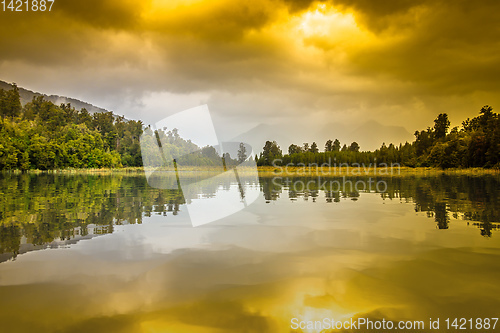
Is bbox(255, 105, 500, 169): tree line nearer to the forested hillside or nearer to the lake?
the forested hillside

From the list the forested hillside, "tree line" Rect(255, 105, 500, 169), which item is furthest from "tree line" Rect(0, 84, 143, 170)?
"tree line" Rect(255, 105, 500, 169)

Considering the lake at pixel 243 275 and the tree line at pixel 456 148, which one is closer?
the lake at pixel 243 275

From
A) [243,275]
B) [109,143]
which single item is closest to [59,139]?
[109,143]

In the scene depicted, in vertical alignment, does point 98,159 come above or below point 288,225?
above

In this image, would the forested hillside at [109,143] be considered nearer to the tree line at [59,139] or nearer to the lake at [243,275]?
the tree line at [59,139]

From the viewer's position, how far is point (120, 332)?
5.45 m

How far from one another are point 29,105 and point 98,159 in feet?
223

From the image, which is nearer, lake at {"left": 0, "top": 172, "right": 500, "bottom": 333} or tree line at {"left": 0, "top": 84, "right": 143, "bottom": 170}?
lake at {"left": 0, "top": 172, "right": 500, "bottom": 333}

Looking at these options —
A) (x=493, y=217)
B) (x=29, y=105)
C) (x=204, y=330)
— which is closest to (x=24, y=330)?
(x=204, y=330)

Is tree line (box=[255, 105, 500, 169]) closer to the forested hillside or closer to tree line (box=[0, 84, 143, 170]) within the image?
the forested hillside

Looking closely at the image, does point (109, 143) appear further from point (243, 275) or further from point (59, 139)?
point (243, 275)

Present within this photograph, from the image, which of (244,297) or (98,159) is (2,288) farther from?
(98,159)

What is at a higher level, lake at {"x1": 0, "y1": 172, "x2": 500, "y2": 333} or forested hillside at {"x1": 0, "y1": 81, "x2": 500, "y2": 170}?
forested hillside at {"x1": 0, "y1": 81, "x2": 500, "y2": 170}

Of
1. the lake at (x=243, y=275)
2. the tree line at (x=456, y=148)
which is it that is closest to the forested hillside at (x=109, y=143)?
the tree line at (x=456, y=148)
